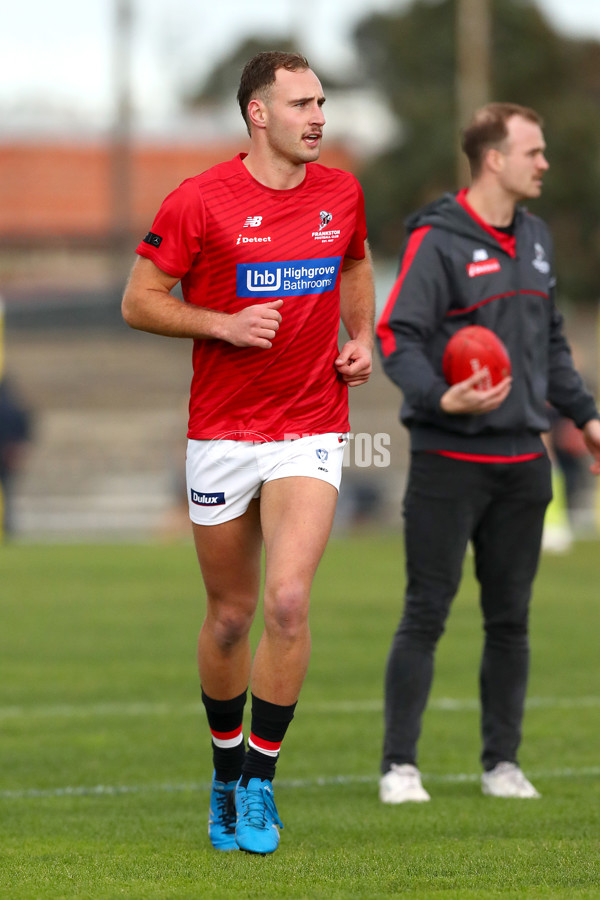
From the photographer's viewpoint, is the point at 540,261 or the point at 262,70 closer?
the point at 262,70

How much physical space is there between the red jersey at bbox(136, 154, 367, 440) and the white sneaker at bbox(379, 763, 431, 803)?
4.81ft

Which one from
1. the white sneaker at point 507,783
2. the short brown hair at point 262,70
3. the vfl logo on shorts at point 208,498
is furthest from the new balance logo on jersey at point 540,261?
the white sneaker at point 507,783

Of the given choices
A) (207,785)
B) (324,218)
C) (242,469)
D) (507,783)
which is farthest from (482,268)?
(207,785)

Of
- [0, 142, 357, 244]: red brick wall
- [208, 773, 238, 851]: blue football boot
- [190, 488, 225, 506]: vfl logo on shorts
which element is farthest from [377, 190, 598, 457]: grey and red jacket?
[0, 142, 357, 244]: red brick wall

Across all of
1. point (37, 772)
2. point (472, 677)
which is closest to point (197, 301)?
point (37, 772)

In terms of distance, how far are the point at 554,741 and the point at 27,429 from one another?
46.2ft

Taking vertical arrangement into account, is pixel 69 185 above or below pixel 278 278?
below

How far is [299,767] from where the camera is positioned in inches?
251

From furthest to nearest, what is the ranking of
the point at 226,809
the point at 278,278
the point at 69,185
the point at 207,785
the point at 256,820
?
the point at 69,185, the point at 207,785, the point at 226,809, the point at 278,278, the point at 256,820

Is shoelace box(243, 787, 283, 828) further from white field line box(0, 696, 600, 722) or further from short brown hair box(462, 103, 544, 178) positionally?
white field line box(0, 696, 600, 722)

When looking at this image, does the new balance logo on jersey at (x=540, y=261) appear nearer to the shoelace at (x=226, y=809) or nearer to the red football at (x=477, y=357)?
the red football at (x=477, y=357)

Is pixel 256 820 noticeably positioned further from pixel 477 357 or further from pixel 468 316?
pixel 468 316

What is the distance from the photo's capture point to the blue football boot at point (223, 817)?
4754 millimetres

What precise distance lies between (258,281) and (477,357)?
3.36 feet
